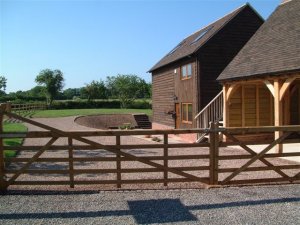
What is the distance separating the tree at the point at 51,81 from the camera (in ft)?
281

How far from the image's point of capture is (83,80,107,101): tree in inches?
3071

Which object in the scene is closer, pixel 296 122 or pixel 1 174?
pixel 1 174

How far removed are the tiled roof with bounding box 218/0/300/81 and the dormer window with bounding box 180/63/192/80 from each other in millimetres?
4590

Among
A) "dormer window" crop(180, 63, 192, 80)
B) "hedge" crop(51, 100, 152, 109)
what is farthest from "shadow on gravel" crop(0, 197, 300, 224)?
"hedge" crop(51, 100, 152, 109)

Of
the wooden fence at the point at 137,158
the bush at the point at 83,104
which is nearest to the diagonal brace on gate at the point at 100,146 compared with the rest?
the wooden fence at the point at 137,158

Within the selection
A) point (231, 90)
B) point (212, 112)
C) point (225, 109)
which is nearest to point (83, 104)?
point (212, 112)

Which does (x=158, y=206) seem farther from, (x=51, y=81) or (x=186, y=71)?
(x=51, y=81)

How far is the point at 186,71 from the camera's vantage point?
67.8ft

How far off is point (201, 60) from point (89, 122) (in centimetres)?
1923

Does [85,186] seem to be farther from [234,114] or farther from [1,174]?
[234,114]

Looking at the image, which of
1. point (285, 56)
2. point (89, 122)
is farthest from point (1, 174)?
point (89, 122)

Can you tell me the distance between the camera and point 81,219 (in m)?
5.41

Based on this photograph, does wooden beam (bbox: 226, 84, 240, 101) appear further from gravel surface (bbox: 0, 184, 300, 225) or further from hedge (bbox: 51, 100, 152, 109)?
hedge (bbox: 51, 100, 152, 109)

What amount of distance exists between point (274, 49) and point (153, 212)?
389 inches
